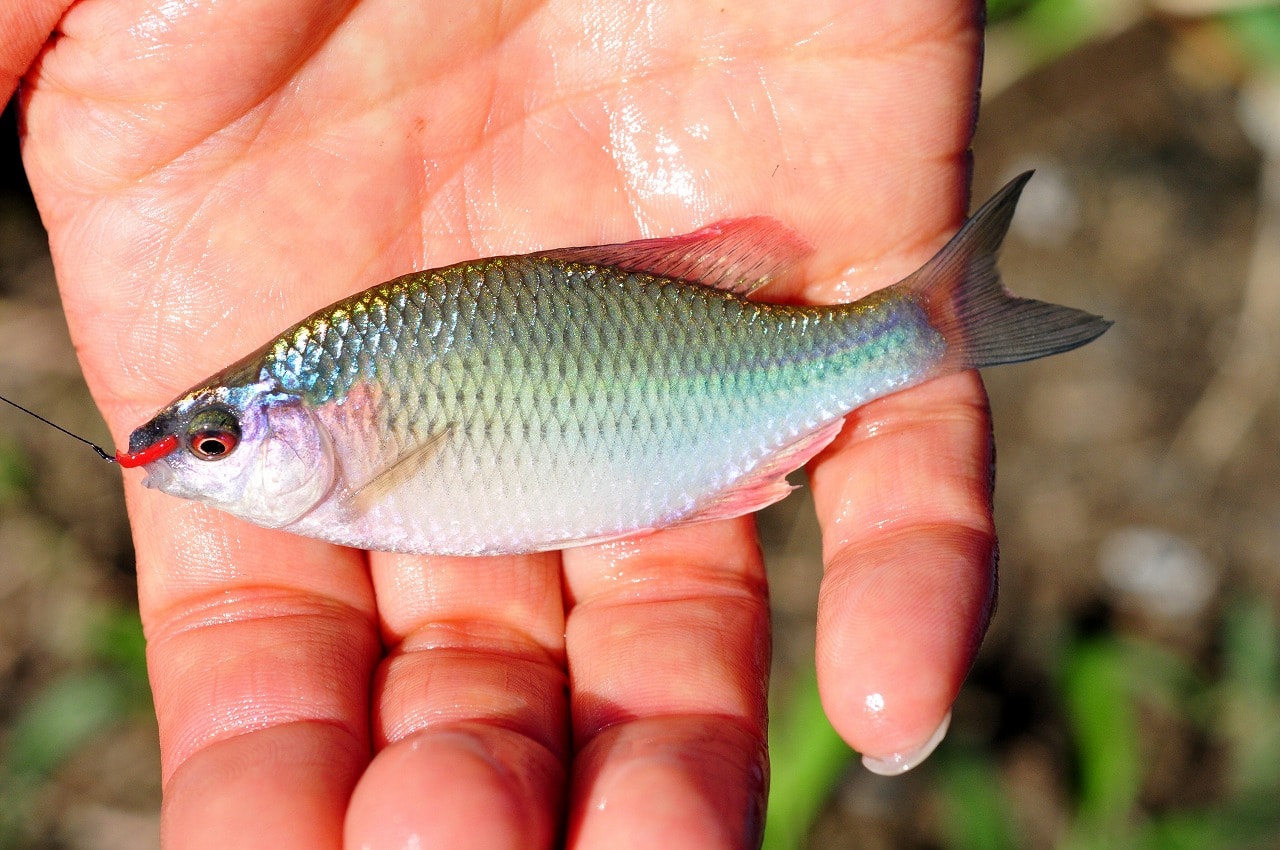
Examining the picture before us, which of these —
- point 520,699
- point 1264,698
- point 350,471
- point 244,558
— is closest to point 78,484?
point 244,558

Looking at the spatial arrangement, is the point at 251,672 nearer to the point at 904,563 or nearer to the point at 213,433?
the point at 213,433

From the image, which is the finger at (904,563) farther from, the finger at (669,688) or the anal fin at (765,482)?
the finger at (669,688)

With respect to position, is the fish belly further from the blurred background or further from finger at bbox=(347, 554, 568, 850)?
the blurred background

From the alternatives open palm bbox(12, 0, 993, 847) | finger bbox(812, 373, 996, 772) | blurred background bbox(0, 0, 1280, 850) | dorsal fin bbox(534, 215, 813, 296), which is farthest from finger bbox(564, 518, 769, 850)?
blurred background bbox(0, 0, 1280, 850)

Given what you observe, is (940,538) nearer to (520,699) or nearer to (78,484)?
(520,699)

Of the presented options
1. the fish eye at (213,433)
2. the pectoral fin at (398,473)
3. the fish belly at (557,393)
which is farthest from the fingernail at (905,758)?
the fish eye at (213,433)

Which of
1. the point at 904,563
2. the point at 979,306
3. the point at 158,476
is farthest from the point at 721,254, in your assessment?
the point at 158,476

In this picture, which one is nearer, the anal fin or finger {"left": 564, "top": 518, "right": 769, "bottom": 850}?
finger {"left": 564, "top": 518, "right": 769, "bottom": 850}
